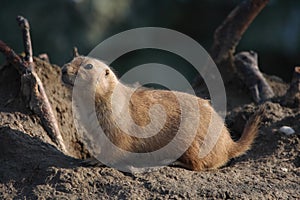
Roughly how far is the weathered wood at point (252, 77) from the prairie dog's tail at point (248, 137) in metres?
0.71

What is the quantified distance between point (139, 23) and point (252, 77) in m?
3.06

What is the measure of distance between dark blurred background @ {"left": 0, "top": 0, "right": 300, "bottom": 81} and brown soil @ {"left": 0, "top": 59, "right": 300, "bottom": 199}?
9.51ft

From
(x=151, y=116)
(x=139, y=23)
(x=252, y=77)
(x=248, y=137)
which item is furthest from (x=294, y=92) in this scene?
(x=139, y=23)

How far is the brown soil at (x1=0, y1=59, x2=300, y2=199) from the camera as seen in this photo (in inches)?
131

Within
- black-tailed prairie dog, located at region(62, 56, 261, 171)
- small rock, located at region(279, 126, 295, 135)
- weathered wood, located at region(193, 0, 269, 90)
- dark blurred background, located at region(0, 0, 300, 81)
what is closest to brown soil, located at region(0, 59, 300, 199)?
small rock, located at region(279, 126, 295, 135)

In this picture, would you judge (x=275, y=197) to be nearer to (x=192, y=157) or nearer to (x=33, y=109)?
(x=192, y=157)

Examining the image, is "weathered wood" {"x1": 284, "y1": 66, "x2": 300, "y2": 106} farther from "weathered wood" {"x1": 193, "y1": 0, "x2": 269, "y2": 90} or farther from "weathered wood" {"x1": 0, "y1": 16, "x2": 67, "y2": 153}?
"weathered wood" {"x1": 0, "y1": 16, "x2": 67, "y2": 153}

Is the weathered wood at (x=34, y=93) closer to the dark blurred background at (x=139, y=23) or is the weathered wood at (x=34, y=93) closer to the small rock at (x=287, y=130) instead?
the small rock at (x=287, y=130)

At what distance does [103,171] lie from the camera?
11.3ft

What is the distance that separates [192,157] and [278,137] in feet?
2.65

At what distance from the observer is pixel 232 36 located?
537 centimetres

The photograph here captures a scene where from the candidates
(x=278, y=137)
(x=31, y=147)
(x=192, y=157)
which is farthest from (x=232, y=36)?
(x=31, y=147)

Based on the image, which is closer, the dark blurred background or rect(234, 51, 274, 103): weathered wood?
rect(234, 51, 274, 103): weathered wood

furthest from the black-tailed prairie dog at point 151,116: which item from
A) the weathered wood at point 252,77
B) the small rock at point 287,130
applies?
the weathered wood at point 252,77
